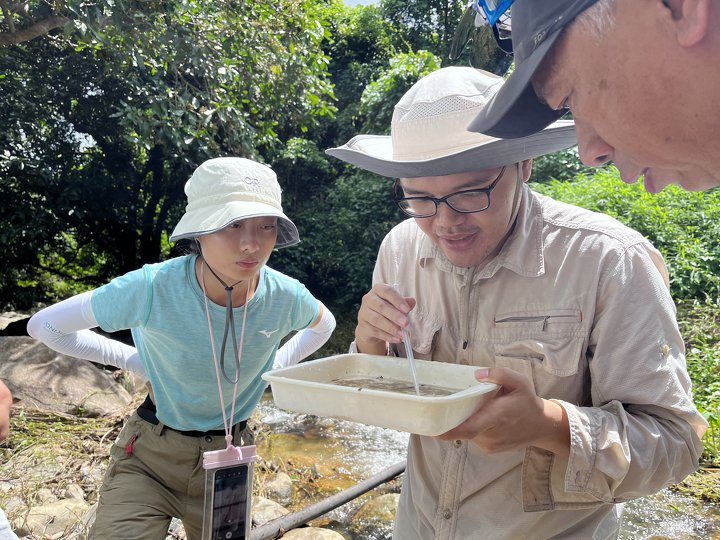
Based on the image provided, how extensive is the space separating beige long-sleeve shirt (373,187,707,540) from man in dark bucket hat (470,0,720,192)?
1.52ft

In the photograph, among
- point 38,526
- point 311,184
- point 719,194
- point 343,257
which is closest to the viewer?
point 38,526

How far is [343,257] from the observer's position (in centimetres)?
995

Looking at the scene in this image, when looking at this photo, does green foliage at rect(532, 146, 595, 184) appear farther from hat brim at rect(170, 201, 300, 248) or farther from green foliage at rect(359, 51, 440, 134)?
hat brim at rect(170, 201, 300, 248)

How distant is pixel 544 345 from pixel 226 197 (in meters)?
1.45

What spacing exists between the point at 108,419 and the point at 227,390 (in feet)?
9.93

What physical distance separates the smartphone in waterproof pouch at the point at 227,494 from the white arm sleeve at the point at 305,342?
2.31ft

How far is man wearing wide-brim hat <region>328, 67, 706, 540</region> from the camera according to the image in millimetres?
1229

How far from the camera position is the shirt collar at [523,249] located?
56.2 inches

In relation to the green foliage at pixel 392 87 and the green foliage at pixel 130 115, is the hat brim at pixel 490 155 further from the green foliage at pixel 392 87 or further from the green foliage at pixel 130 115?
the green foliage at pixel 392 87

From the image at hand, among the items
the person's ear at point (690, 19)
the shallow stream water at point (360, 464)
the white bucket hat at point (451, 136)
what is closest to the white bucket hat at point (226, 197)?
the white bucket hat at point (451, 136)

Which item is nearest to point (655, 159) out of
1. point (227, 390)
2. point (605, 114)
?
point (605, 114)

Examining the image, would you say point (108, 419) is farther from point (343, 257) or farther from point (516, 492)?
point (343, 257)

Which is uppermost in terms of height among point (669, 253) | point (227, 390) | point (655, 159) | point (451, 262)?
point (655, 159)

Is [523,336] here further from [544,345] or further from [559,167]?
[559,167]
